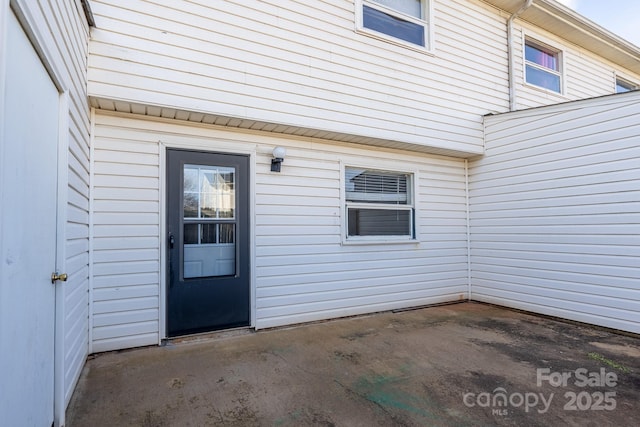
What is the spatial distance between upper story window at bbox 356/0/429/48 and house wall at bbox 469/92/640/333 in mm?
1728

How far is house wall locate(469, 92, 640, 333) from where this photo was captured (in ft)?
12.3

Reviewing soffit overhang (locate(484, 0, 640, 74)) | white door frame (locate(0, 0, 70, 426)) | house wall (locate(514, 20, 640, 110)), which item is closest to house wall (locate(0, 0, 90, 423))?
white door frame (locate(0, 0, 70, 426))

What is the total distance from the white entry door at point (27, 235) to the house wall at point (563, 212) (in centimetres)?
527

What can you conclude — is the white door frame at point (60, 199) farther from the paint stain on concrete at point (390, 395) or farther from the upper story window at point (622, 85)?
the upper story window at point (622, 85)

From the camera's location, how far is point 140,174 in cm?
329

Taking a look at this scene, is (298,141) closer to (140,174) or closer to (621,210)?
(140,174)

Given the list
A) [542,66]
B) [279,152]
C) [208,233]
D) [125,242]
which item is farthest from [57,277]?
[542,66]

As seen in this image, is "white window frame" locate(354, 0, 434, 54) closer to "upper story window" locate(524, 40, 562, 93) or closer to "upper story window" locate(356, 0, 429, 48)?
"upper story window" locate(356, 0, 429, 48)

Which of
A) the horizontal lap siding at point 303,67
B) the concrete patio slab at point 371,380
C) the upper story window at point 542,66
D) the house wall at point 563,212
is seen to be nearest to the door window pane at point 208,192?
the horizontal lap siding at point 303,67

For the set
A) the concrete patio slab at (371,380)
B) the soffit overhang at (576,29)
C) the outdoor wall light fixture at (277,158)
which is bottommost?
the concrete patio slab at (371,380)

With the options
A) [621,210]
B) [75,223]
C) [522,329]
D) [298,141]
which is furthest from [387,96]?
[75,223]

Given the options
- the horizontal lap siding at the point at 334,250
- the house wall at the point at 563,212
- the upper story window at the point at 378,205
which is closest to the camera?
the house wall at the point at 563,212

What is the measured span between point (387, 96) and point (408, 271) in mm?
2489

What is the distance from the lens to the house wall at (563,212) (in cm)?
376
